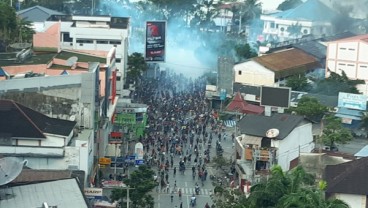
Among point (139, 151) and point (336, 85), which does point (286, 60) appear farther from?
point (139, 151)

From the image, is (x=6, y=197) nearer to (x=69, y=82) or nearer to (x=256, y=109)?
(x=69, y=82)

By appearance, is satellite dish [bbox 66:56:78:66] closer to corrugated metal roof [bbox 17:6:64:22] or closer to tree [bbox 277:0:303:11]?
corrugated metal roof [bbox 17:6:64:22]

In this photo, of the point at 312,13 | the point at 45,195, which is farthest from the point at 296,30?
the point at 45,195

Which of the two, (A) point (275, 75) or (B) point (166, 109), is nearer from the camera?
(B) point (166, 109)

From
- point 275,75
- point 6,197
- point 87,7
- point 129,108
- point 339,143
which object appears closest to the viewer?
point 6,197

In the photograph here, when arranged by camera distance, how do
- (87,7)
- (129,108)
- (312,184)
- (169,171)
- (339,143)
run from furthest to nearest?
(87,7), (129,108), (339,143), (169,171), (312,184)

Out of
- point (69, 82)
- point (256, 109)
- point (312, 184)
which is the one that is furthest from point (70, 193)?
point (256, 109)
